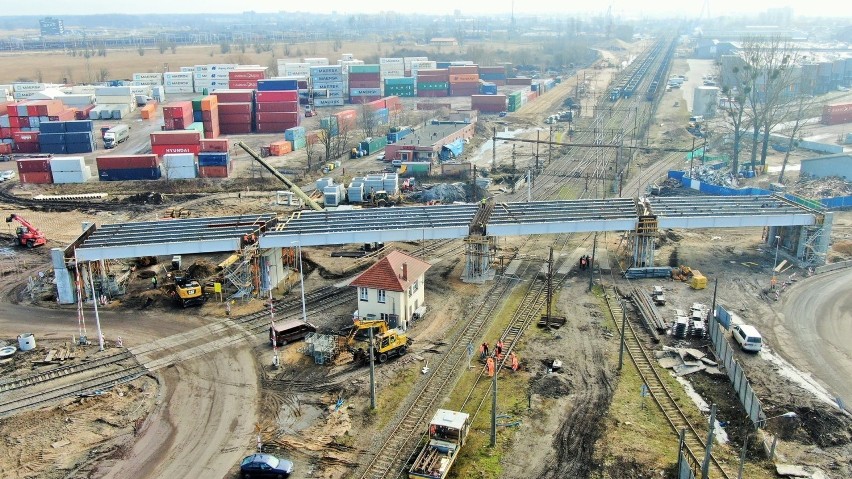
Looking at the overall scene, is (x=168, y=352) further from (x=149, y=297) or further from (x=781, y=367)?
(x=781, y=367)

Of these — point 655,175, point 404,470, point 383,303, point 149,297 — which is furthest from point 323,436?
point 655,175

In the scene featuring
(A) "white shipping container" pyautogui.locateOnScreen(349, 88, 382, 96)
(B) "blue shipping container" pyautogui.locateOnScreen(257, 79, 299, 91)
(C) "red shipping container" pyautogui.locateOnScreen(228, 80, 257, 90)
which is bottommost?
(A) "white shipping container" pyautogui.locateOnScreen(349, 88, 382, 96)

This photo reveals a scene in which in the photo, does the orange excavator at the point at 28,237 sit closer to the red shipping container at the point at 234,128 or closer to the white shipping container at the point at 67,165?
the white shipping container at the point at 67,165

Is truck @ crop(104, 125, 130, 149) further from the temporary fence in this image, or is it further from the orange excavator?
the temporary fence

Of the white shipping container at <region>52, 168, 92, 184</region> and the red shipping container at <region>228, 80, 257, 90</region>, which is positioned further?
the red shipping container at <region>228, 80, 257, 90</region>

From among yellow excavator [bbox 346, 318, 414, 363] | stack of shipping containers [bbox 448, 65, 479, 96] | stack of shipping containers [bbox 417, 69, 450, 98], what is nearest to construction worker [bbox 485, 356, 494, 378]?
yellow excavator [bbox 346, 318, 414, 363]

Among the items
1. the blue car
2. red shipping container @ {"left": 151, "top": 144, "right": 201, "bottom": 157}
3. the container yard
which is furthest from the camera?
red shipping container @ {"left": 151, "top": 144, "right": 201, "bottom": 157}
